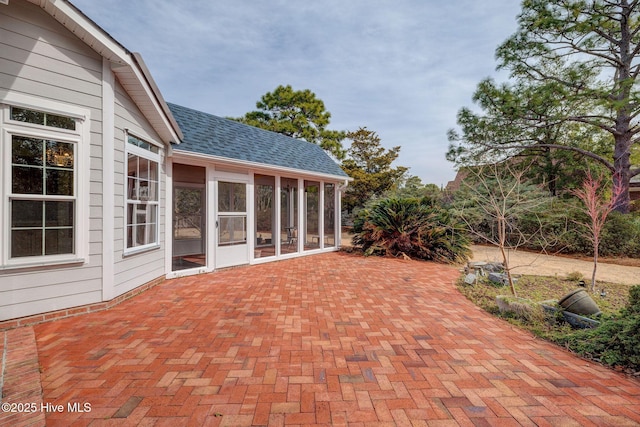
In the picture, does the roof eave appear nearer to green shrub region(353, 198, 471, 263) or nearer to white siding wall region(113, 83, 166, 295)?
white siding wall region(113, 83, 166, 295)

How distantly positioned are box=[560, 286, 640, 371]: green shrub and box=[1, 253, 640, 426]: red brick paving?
227 millimetres

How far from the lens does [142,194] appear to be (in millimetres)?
4820

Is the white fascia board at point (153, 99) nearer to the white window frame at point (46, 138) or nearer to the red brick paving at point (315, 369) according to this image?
the white window frame at point (46, 138)

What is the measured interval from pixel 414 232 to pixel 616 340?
18.3ft

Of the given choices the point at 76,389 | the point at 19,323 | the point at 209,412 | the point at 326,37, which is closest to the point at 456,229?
the point at 326,37

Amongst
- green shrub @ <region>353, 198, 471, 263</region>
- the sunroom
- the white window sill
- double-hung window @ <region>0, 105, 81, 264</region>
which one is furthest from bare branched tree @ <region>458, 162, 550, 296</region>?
double-hung window @ <region>0, 105, 81, 264</region>

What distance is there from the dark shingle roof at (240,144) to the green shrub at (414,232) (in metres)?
2.16

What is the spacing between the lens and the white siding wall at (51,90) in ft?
10.4

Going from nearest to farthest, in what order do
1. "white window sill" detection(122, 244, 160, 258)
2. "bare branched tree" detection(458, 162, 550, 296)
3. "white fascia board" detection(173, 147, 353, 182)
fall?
"white window sill" detection(122, 244, 160, 258)
"white fascia board" detection(173, 147, 353, 182)
"bare branched tree" detection(458, 162, 550, 296)

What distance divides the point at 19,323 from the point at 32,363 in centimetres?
123

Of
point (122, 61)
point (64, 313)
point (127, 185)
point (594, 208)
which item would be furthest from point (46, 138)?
point (594, 208)

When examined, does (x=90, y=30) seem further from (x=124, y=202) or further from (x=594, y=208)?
(x=594, y=208)

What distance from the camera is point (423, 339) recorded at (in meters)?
3.06

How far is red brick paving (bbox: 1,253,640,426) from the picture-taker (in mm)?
1882
